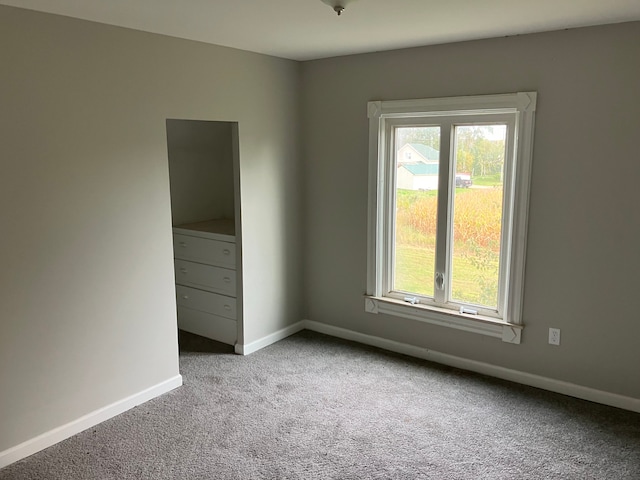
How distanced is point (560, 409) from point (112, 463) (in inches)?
98.5

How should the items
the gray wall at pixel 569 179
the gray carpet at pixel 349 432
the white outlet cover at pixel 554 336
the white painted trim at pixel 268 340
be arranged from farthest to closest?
the white painted trim at pixel 268 340
the white outlet cover at pixel 554 336
the gray wall at pixel 569 179
the gray carpet at pixel 349 432

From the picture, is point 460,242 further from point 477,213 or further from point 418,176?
point 418,176

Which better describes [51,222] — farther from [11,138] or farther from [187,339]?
[187,339]

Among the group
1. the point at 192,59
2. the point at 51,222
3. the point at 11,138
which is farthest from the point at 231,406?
the point at 192,59

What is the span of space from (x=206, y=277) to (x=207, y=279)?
20mm

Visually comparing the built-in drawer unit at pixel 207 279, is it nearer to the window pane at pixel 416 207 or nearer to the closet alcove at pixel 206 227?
the closet alcove at pixel 206 227

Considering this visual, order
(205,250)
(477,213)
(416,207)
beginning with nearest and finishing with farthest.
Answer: (477,213) < (416,207) < (205,250)

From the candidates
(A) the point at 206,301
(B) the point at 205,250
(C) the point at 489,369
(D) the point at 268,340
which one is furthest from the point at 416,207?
(A) the point at 206,301

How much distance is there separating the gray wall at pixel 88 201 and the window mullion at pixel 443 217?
54.1 inches

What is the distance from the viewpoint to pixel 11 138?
250 cm

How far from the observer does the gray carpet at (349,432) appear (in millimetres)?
2553

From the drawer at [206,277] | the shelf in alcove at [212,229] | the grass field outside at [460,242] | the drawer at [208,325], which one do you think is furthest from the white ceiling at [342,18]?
the drawer at [208,325]

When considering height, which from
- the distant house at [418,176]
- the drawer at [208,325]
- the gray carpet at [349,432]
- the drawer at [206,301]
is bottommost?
the gray carpet at [349,432]

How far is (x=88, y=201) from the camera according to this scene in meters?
2.82
